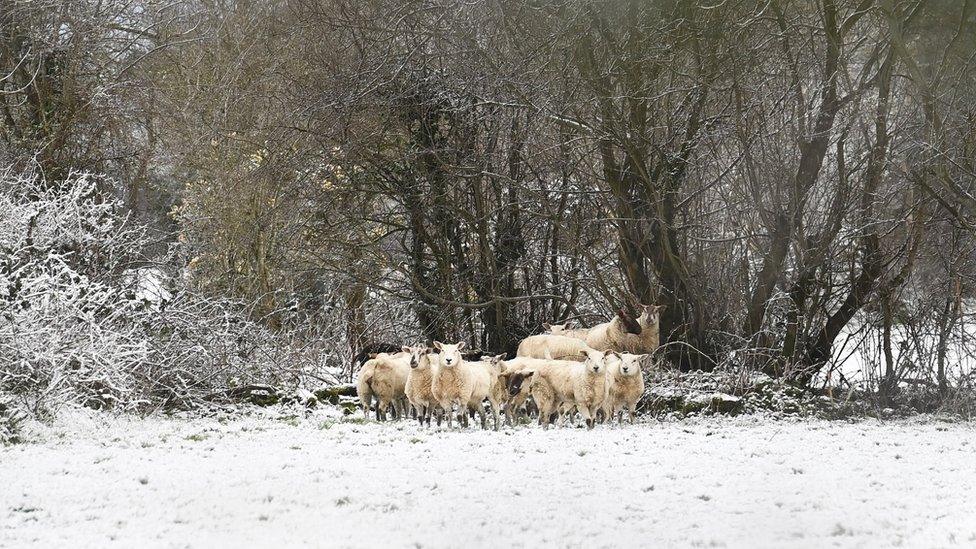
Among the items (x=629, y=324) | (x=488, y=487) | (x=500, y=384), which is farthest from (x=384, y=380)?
(x=488, y=487)

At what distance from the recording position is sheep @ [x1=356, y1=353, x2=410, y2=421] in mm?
13336

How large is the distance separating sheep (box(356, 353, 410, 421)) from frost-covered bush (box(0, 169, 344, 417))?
1.70 meters

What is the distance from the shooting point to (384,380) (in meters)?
13.4

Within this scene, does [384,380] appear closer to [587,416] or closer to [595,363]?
[587,416]

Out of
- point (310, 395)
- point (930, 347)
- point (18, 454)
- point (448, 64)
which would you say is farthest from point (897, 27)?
point (18, 454)

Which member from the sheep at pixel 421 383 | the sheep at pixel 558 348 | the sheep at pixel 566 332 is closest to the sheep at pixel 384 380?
the sheep at pixel 421 383

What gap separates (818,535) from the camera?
7.21m

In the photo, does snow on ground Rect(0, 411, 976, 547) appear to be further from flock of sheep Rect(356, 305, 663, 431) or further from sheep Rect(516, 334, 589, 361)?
sheep Rect(516, 334, 589, 361)

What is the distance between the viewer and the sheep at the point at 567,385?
1233 centimetres

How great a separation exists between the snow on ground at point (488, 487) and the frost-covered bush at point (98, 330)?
642 mm

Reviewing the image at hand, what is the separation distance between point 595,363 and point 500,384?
125 centimetres

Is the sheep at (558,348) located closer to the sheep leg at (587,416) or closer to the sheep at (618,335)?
the sheep at (618,335)

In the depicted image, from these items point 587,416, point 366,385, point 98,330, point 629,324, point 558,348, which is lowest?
point 587,416

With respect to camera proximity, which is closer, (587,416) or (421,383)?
(587,416)
